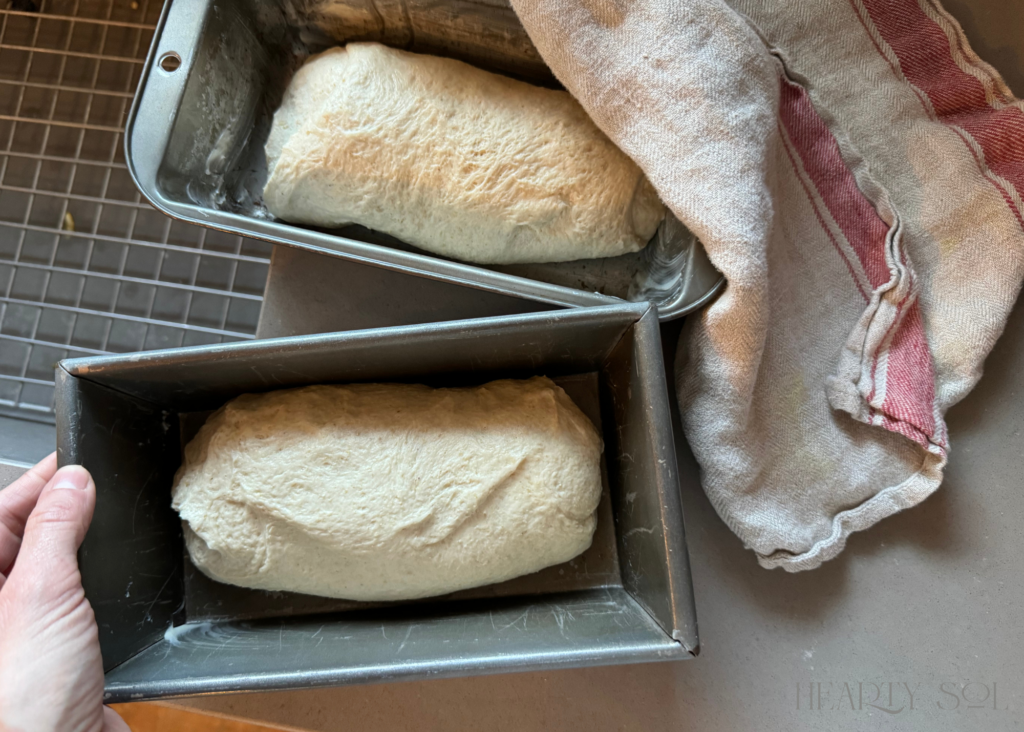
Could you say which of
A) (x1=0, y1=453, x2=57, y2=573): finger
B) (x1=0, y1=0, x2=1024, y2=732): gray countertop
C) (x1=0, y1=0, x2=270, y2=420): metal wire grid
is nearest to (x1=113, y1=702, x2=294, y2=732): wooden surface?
(x1=0, y1=0, x2=1024, y2=732): gray countertop

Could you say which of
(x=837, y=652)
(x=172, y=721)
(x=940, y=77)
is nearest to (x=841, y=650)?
(x=837, y=652)

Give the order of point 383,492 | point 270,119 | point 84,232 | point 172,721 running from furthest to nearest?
point 84,232
point 172,721
point 270,119
point 383,492

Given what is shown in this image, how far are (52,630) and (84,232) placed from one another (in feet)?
2.76

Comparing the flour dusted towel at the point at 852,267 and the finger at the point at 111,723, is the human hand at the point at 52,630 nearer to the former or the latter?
the finger at the point at 111,723

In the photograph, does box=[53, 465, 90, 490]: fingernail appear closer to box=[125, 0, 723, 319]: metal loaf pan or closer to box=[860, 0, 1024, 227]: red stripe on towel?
box=[125, 0, 723, 319]: metal loaf pan

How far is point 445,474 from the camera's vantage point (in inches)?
30.1

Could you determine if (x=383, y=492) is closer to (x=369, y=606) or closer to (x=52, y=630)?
(x=369, y=606)

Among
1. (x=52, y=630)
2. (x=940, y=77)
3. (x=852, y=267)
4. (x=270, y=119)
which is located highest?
(x=940, y=77)

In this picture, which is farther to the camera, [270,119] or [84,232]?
[84,232]

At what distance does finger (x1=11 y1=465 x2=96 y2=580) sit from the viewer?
0.63 m

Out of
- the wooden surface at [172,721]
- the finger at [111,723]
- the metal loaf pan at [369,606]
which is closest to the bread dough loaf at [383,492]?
the metal loaf pan at [369,606]

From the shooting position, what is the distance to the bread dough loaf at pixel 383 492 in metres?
0.75

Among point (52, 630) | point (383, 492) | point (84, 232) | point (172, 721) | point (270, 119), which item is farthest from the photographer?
point (84, 232)

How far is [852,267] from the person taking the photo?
84cm
